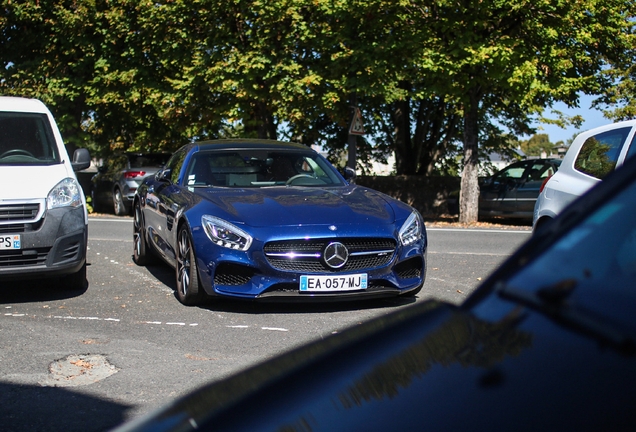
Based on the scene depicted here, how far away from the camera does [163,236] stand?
27.4 ft

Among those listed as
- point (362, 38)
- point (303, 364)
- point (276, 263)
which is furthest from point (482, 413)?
point (362, 38)

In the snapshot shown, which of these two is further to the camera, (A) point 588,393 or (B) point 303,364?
(B) point 303,364

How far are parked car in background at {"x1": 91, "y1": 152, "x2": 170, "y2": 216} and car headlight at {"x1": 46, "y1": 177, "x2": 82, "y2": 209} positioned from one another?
1265 cm

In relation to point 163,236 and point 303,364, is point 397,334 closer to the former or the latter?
point 303,364

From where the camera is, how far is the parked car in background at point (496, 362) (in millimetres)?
1199

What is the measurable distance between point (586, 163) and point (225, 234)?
3.46 metres

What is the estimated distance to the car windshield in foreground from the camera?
1363mm

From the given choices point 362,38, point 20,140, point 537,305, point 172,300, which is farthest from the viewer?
point 362,38

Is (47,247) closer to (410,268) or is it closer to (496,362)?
(410,268)

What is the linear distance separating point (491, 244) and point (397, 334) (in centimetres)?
1175

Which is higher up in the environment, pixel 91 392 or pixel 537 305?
pixel 537 305

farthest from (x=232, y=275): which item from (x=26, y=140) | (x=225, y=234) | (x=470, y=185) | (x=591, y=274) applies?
(x=470, y=185)

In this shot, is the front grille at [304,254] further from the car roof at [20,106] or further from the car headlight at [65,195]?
the car roof at [20,106]

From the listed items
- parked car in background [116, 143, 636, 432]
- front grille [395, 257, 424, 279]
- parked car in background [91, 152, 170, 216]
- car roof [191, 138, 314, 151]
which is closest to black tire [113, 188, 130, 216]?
parked car in background [91, 152, 170, 216]
